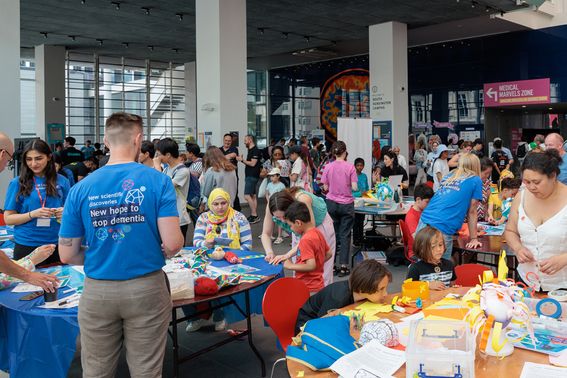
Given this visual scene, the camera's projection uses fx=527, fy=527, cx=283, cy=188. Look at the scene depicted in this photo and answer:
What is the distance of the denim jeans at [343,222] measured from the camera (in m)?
6.39

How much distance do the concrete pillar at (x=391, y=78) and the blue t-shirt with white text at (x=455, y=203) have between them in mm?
10289

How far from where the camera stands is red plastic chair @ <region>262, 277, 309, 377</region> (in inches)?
111

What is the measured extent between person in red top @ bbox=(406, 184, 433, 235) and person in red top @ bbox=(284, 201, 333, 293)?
221 centimetres

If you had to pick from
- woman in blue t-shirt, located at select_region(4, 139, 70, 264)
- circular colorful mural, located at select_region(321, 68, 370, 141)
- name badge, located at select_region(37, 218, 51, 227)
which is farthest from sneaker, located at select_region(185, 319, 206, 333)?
circular colorful mural, located at select_region(321, 68, 370, 141)

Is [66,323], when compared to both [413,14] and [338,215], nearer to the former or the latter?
[338,215]

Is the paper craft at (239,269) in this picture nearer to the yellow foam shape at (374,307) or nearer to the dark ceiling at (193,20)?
the yellow foam shape at (374,307)

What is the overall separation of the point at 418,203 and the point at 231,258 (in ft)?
8.70

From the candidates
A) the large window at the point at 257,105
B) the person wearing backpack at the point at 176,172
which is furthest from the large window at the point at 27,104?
the person wearing backpack at the point at 176,172

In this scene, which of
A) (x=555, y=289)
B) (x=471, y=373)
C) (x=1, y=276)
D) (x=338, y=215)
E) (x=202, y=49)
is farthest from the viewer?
(x=202, y=49)

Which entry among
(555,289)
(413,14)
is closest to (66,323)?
(555,289)

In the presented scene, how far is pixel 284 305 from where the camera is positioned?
2885 millimetres

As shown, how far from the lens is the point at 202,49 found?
10.8 m

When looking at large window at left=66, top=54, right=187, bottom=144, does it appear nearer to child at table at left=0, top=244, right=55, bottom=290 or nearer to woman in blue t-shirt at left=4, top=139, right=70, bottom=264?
woman in blue t-shirt at left=4, top=139, right=70, bottom=264

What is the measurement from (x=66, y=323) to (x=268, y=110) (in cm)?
2208
